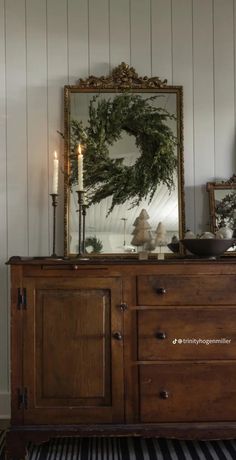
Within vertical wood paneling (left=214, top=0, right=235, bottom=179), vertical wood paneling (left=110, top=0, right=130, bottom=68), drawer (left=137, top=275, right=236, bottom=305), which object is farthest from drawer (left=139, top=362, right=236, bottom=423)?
vertical wood paneling (left=110, top=0, right=130, bottom=68)

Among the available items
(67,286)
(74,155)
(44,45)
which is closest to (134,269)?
(67,286)

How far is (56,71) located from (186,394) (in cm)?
194

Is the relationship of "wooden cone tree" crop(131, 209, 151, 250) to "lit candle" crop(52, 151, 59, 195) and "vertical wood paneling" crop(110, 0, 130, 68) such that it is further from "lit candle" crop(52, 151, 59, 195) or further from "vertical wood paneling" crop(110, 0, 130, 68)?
"vertical wood paneling" crop(110, 0, 130, 68)

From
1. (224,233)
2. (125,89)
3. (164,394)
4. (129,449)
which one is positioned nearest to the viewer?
(164,394)

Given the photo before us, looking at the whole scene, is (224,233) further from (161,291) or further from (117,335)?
(117,335)

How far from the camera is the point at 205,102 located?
8.82ft

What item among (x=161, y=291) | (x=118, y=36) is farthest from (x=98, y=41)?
(x=161, y=291)

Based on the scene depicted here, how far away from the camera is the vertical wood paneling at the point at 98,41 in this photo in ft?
8.79

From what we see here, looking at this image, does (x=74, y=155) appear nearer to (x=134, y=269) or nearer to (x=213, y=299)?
(x=134, y=269)

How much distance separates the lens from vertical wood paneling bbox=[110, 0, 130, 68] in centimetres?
268

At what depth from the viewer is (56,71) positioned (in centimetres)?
268

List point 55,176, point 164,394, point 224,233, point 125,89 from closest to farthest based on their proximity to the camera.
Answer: point 164,394
point 224,233
point 55,176
point 125,89

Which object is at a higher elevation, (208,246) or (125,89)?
(125,89)

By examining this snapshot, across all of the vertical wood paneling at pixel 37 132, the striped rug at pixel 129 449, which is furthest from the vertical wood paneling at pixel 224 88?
the striped rug at pixel 129 449
